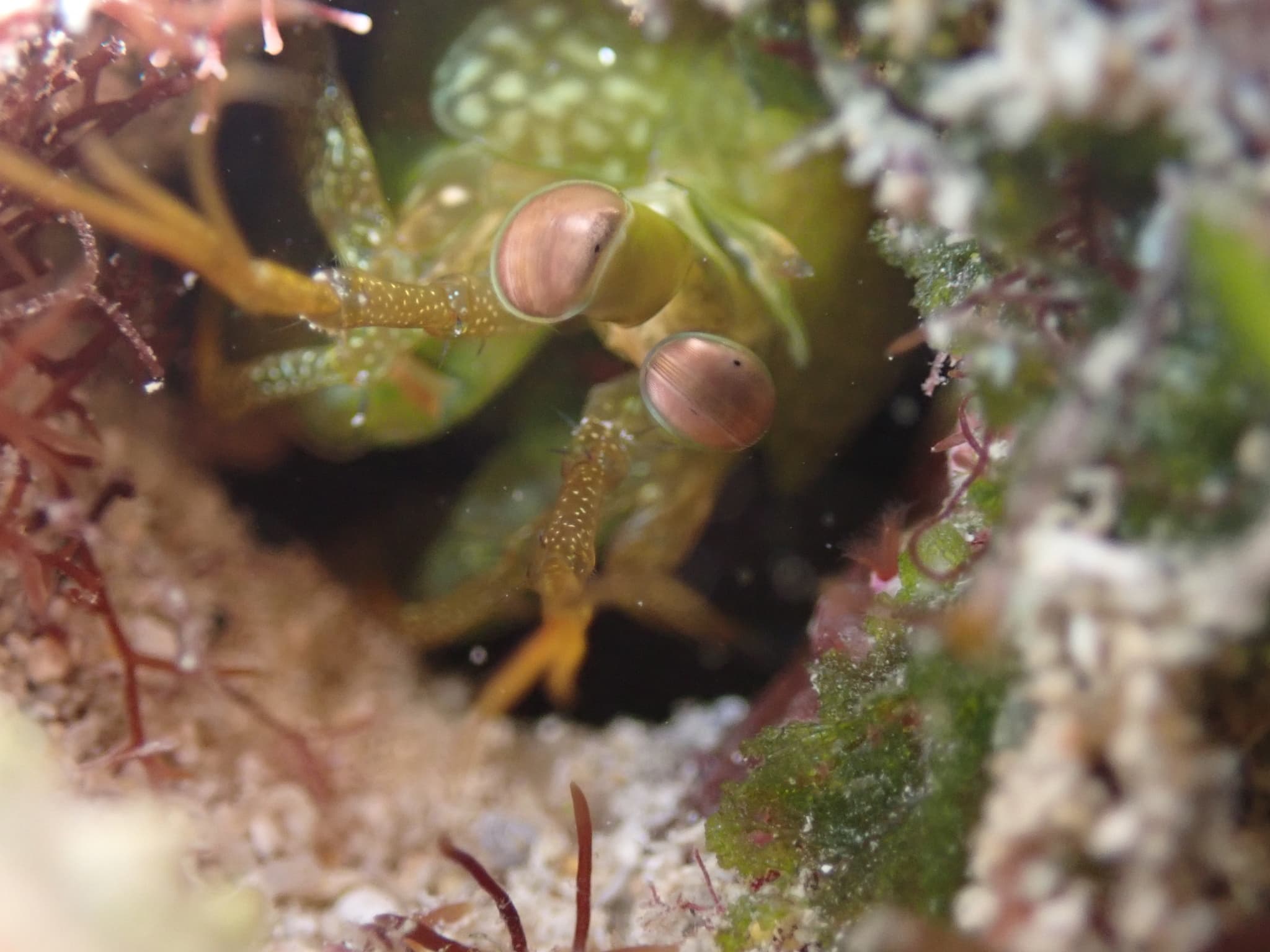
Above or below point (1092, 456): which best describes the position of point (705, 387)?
above

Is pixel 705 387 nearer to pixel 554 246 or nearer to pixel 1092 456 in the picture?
pixel 554 246

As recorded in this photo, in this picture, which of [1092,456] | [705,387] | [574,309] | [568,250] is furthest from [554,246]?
[1092,456]

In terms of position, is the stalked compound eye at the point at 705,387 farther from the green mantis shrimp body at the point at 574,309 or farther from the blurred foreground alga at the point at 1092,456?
the blurred foreground alga at the point at 1092,456

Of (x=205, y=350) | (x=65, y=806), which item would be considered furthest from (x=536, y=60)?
(x=65, y=806)

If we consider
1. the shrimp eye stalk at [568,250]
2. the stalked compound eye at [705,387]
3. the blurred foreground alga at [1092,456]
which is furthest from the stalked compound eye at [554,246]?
the blurred foreground alga at [1092,456]

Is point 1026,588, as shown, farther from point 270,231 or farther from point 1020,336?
point 270,231

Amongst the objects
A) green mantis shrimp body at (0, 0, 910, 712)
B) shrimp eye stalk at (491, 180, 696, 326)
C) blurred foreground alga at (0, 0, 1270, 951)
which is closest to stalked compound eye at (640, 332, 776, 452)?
green mantis shrimp body at (0, 0, 910, 712)

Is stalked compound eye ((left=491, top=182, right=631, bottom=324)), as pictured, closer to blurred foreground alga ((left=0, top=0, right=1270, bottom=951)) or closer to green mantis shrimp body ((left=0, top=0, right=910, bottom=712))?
green mantis shrimp body ((left=0, top=0, right=910, bottom=712))

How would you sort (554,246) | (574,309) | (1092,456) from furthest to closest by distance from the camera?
(574,309)
(554,246)
(1092,456)
